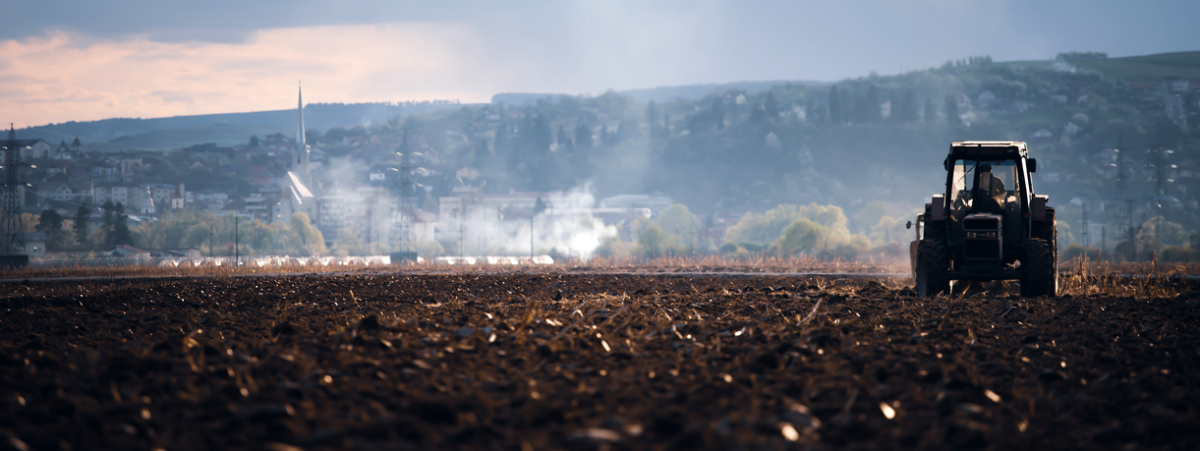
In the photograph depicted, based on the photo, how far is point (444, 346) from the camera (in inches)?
313

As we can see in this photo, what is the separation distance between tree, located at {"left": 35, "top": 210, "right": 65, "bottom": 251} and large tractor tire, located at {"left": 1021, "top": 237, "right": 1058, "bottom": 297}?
135 meters

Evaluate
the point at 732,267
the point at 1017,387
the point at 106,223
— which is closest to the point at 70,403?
the point at 1017,387

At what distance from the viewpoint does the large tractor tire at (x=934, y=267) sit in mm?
16172

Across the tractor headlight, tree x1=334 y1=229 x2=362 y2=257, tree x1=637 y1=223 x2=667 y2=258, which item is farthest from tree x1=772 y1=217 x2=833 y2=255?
the tractor headlight

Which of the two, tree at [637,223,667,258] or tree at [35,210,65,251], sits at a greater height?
tree at [35,210,65,251]

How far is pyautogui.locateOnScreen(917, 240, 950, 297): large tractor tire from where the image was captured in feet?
53.1

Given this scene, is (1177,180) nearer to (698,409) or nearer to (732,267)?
(732,267)

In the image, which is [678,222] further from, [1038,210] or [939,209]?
[1038,210]

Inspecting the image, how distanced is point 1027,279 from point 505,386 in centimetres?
1348

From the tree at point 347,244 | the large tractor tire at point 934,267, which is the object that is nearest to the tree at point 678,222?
the tree at point 347,244

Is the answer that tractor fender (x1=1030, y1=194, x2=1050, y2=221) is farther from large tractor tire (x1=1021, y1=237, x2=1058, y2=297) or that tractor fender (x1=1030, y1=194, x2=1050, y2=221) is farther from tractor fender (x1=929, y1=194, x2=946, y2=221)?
tractor fender (x1=929, y1=194, x2=946, y2=221)

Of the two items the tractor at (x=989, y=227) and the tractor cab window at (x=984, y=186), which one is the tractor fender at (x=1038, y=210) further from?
the tractor cab window at (x=984, y=186)

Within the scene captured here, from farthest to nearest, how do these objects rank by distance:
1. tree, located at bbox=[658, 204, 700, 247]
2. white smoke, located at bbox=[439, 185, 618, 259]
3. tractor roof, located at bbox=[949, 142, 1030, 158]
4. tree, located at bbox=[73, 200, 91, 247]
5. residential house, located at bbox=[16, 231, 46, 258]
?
tree, located at bbox=[658, 204, 700, 247], white smoke, located at bbox=[439, 185, 618, 259], tree, located at bbox=[73, 200, 91, 247], residential house, located at bbox=[16, 231, 46, 258], tractor roof, located at bbox=[949, 142, 1030, 158]

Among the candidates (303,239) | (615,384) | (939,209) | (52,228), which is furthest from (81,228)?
(615,384)
